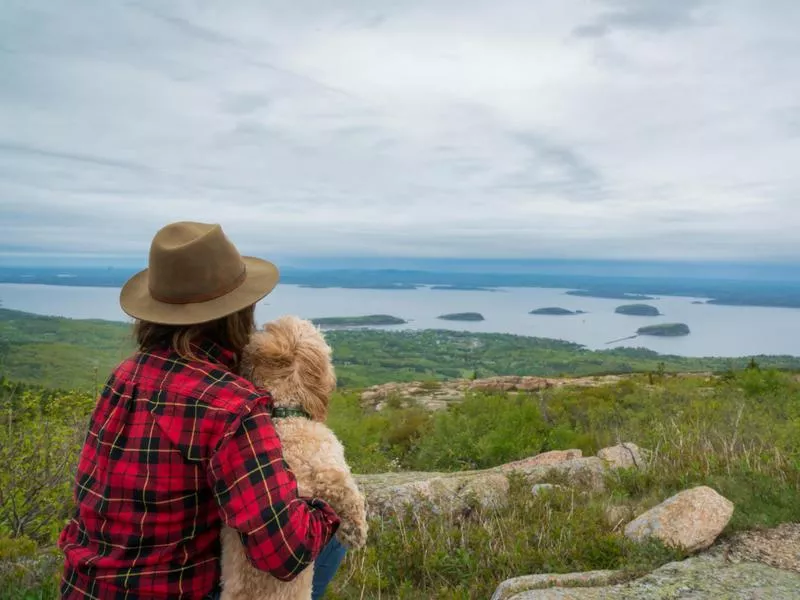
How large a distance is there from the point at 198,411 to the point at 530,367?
→ 66.1 m

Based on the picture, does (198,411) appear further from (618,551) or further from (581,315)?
(581,315)

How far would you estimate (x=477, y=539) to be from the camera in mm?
4039

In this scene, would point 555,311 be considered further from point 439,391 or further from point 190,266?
point 190,266

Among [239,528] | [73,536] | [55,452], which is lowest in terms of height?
[55,452]

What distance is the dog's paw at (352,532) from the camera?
7.16 ft

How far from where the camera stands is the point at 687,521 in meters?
3.79

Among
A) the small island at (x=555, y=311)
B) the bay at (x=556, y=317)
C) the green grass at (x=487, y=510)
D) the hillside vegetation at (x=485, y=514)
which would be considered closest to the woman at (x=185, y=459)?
the green grass at (x=487, y=510)

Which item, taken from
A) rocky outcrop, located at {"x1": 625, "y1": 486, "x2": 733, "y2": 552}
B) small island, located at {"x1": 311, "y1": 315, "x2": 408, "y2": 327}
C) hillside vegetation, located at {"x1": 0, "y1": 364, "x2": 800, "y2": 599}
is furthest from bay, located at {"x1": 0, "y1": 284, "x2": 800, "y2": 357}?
rocky outcrop, located at {"x1": 625, "y1": 486, "x2": 733, "y2": 552}

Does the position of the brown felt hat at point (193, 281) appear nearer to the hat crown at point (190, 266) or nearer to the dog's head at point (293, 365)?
the hat crown at point (190, 266)

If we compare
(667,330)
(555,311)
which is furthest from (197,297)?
(555,311)

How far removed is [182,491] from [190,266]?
80 centimetres

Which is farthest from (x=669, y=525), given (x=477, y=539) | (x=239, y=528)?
(x=239, y=528)

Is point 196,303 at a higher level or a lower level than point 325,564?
higher

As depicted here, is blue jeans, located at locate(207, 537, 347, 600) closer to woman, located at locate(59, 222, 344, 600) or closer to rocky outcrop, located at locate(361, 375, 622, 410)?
woman, located at locate(59, 222, 344, 600)
